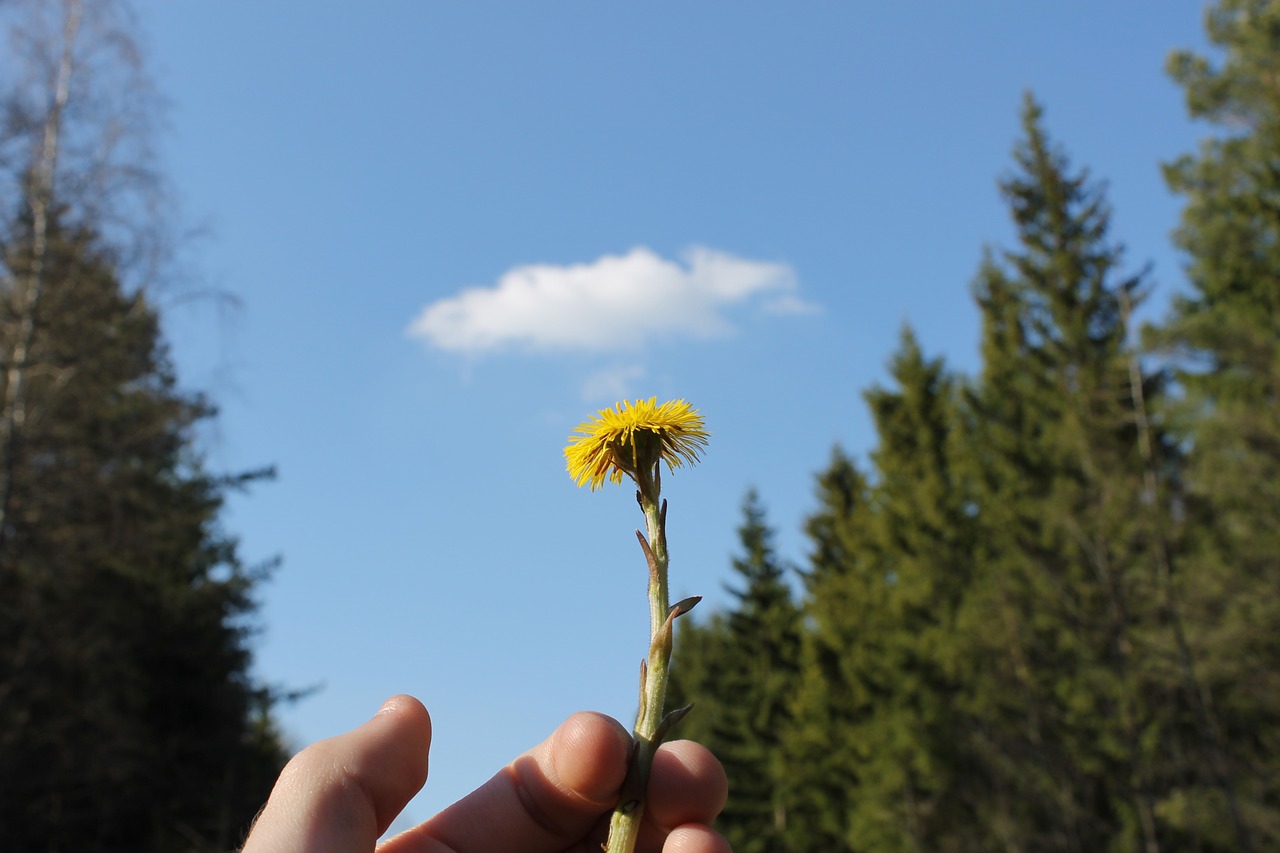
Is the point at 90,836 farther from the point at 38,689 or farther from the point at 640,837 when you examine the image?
the point at 640,837

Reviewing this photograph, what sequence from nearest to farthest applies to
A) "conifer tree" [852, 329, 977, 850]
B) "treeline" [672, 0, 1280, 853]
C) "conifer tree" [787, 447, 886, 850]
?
"treeline" [672, 0, 1280, 853] → "conifer tree" [852, 329, 977, 850] → "conifer tree" [787, 447, 886, 850]

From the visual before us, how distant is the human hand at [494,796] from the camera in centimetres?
127

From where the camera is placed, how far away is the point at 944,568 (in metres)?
27.2

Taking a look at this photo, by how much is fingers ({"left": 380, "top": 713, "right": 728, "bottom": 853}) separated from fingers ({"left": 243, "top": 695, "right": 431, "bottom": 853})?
0.59ft

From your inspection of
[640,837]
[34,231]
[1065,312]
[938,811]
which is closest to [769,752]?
[938,811]

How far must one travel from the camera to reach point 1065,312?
24.8 meters

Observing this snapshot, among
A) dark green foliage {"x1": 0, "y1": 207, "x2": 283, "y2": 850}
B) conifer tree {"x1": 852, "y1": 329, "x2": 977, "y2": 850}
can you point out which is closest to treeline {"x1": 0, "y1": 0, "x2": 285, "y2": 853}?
dark green foliage {"x1": 0, "y1": 207, "x2": 283, "y2": 850}

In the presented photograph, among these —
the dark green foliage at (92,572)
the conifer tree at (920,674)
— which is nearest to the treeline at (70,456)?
the dark green foliage at (92,572)

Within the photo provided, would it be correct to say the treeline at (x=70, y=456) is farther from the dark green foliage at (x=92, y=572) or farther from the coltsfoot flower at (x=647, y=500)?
the coltsfoot flower at (x=647, y=500)

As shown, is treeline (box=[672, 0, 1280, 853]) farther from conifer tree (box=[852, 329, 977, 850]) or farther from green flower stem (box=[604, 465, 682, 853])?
green flower stem (box=[604, 465, 682, 853])

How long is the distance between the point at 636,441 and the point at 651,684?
0.28 meters

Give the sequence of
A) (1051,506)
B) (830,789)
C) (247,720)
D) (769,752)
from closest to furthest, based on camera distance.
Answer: (1051,506) → (247,720) → (830,789) → (769,752)

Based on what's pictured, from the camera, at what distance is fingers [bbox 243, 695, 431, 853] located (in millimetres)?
1270

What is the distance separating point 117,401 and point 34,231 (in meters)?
3.16
